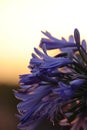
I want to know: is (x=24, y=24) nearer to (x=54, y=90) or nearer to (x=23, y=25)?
(x=23, y=25)

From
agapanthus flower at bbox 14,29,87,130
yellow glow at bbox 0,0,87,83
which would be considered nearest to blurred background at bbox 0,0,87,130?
yellow glow at bbox 0,0,87,83

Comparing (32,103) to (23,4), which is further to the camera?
(23,4)

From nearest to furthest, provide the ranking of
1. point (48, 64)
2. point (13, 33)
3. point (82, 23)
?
1. point (48, 64)
2. point (82, 23)
3. point (13, 33)

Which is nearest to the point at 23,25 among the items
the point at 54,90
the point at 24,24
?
the point at 24,24

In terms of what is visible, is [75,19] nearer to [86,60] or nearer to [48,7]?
[48,7]

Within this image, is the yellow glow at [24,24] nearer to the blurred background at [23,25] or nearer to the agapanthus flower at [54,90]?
the blurred background at [23,25]

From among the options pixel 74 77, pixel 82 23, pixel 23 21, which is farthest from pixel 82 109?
pixel 23 21

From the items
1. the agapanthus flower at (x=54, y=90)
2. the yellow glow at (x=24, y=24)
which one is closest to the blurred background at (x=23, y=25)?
the yellow glow at (x=24, y=24)

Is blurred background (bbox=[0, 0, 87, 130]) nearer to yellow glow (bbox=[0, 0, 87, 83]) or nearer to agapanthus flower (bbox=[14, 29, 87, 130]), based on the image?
yellow glow (bbox=[0, 0, 87, 83])
